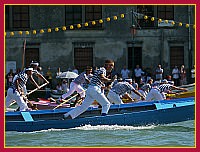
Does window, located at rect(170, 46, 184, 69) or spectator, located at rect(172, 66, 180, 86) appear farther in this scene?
window, located at rect(170, 46, 184, 69)

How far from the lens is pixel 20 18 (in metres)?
32.5

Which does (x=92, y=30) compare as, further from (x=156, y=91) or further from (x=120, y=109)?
(x=120, y=109)

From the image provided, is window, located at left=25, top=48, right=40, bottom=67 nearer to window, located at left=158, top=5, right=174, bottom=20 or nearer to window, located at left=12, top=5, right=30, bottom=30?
window, located at left=12, top=5, right=30, bottom=30

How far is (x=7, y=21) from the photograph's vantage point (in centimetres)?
3247

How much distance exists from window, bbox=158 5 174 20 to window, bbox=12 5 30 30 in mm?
6683

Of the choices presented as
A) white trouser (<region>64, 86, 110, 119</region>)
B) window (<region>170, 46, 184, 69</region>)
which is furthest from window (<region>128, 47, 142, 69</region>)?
white trouser (<region>64, 86, 110, 119</region>)

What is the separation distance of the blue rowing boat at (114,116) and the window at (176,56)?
1460 centimetres

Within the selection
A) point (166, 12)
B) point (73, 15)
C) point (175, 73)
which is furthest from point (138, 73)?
point (73, 15)

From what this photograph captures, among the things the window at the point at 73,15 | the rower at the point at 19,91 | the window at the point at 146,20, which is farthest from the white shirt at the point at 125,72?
the rower at the point at 19,91

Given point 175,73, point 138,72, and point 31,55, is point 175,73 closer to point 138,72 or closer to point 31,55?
point 138,72

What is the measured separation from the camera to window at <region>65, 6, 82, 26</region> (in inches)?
1278

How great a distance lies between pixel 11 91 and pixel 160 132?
389 centimetres

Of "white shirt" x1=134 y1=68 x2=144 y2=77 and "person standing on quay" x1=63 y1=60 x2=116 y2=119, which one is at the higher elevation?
"white shirt" x1=134 y1=68 x2=144 y2=77

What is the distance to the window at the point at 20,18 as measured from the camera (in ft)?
106
